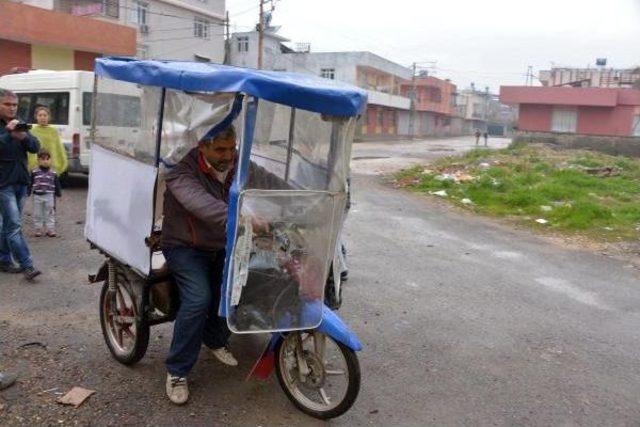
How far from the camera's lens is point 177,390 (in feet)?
10.7

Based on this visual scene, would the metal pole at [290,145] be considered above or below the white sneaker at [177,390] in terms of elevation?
above

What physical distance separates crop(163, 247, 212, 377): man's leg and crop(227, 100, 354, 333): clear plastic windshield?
1.08 feet

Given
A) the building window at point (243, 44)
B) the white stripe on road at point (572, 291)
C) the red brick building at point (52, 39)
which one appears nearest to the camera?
the white stripe on road at point (572, 291)

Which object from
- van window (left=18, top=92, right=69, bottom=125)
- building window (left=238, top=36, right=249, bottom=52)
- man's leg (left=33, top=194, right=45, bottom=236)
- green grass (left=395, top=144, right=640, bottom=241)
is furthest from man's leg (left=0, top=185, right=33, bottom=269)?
building window (left=238, top=36, right=249, bottom=52)

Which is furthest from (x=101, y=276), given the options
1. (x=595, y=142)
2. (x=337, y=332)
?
(x=595, y=142)

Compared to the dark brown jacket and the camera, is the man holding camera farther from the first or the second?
the dark brown jacket

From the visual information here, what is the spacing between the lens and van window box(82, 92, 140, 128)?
3756 millimetres

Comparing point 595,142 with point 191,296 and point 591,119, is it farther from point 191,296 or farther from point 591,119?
point 191,296

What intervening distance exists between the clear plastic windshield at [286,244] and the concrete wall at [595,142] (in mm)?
29246

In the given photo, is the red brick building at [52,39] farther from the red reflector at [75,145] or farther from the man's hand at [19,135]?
the man's hand at [19,135]

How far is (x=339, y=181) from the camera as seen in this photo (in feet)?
9.76

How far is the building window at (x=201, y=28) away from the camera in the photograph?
1467 inches

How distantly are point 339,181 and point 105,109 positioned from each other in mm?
1917

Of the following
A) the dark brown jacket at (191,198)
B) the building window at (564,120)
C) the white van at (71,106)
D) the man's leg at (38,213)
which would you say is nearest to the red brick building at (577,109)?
the building window at (564,120)
